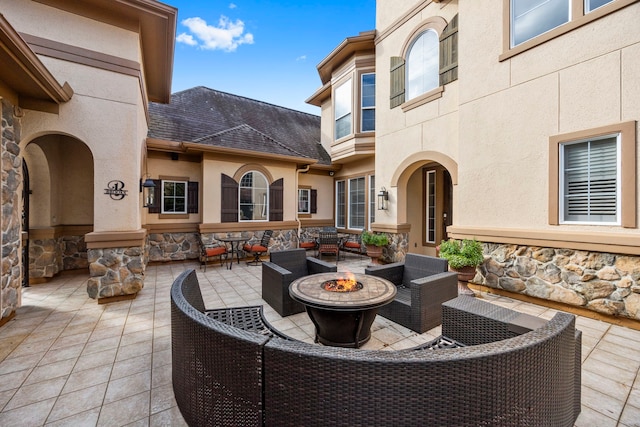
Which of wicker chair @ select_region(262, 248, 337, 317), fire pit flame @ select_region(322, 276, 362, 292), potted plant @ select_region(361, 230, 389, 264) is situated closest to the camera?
fire pit flame @ select_region(322, 276, 362, 292)

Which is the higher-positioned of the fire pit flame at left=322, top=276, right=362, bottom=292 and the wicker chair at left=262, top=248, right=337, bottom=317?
the fire pit flame at left=322, top=276, right=362, bottom=292

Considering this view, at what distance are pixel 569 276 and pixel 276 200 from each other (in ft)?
25.5

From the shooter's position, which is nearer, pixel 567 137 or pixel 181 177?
pixel 567 137

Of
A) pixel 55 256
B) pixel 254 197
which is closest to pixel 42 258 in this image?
pixel 55 256

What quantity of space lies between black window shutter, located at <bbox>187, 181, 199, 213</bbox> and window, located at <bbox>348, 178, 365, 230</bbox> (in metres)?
5.74

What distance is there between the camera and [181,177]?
Answer: 28.0ft

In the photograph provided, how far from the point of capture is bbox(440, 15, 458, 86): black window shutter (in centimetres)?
607

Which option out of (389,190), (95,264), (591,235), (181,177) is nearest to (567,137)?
(591,235)

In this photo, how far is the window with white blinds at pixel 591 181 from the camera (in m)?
3.97

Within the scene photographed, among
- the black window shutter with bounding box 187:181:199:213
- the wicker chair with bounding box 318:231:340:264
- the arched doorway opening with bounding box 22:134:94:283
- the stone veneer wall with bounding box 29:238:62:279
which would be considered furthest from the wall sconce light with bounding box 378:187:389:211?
the stone veneer wall with bounding box 29:238:62:279

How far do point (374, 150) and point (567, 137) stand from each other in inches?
201

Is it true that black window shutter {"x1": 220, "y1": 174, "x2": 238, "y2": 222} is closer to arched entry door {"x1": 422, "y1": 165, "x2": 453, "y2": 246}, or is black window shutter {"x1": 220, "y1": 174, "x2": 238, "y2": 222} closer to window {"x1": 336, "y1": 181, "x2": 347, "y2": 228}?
window {"x1": 336, "y1": 181, "x2": 347, "y2": 228}

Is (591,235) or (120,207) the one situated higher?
(120,207)

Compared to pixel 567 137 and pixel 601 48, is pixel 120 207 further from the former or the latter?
pixel 601 48
